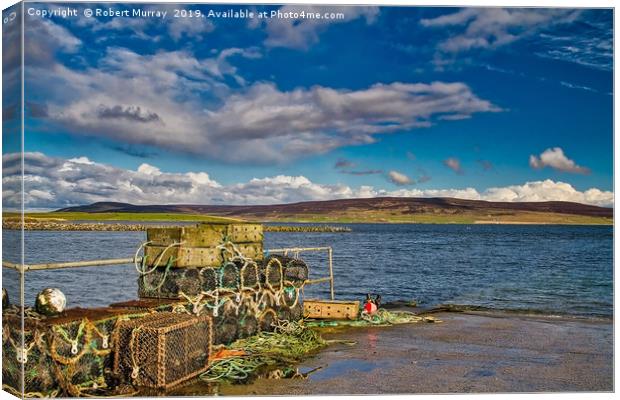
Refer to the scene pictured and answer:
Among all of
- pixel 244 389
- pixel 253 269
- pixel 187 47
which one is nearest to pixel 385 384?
pixel 244 389

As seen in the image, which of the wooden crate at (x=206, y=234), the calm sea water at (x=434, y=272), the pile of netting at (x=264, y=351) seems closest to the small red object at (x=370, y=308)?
the pile of netting at (x=264, y=351)

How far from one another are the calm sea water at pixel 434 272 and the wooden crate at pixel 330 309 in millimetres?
3951

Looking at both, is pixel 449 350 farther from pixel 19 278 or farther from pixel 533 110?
pixel 19 278

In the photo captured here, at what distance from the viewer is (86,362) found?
26.0ft

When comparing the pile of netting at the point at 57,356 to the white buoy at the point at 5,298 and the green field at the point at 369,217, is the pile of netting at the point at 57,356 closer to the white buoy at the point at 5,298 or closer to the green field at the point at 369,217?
the white buoy at the point at 5,298

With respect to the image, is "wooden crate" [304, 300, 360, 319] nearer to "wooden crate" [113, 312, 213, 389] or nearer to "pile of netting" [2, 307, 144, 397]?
"wooden crate" [113, 312, 213, 389]

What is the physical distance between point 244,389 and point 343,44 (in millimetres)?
4263

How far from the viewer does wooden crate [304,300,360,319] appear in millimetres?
12602

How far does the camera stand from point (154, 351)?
791 cm

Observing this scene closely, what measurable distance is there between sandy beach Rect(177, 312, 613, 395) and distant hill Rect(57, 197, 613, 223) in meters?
2.02

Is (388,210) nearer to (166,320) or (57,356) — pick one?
(166,320)

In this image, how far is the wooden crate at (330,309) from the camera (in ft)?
41.3

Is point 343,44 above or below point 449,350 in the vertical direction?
above

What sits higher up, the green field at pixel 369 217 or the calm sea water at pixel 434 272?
the green field at pixel 369 217
